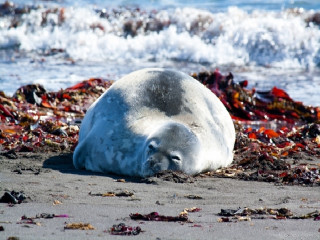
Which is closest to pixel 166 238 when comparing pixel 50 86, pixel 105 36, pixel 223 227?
pixel 223 227

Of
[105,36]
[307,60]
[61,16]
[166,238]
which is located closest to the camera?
[166,238]

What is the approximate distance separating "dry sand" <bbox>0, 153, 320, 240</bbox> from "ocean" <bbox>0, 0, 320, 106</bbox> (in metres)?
5.65

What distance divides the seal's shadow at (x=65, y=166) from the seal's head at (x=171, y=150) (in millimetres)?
174

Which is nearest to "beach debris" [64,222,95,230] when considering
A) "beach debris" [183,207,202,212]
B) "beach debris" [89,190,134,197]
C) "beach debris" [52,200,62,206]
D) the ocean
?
"beach debris" [52,200,62,206]

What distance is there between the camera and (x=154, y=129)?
5.35 m

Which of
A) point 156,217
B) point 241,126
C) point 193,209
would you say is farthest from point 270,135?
point 156,217

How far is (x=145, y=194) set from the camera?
4.44m

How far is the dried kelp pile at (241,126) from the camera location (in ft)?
18.6

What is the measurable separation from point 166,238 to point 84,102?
608 cm

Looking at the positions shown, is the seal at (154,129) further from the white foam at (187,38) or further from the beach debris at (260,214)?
the white foam at (187,38)

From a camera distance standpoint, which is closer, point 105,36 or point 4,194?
point 4,194

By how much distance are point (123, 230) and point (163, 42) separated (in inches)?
545

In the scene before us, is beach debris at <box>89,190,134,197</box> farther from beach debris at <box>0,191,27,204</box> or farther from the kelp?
the kelp

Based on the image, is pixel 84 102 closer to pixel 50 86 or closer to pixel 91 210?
pixel 50 86
